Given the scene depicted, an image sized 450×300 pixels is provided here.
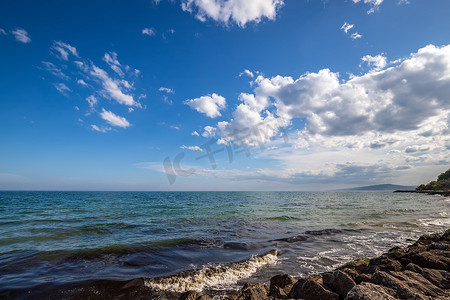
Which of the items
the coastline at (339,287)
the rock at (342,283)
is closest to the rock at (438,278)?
the coastline at (339,287)

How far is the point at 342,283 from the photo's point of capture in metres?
4.89

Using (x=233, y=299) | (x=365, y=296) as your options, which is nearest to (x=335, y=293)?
(x=365, y=296)

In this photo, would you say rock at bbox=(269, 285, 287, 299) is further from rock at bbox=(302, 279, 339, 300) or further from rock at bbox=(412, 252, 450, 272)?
rock at bbox=(412, 252, 450, 272)

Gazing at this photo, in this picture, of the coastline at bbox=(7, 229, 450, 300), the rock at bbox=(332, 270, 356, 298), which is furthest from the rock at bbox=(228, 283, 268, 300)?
the rock at bbox=(332, 270, 356, 298)

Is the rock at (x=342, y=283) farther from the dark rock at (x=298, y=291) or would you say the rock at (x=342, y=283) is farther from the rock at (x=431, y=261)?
the rock at (x=431, y=261)

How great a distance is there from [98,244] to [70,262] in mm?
2645

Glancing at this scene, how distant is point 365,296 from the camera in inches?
140

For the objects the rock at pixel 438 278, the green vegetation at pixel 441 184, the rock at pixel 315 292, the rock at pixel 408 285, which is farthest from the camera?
the green vegetation at pixel 441 184

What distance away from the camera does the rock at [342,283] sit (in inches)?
186

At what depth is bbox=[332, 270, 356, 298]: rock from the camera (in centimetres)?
471

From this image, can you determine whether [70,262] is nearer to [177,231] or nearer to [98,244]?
[98,244]

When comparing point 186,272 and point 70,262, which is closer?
point 186,272

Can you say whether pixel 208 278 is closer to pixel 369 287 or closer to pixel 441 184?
pixel 369 287

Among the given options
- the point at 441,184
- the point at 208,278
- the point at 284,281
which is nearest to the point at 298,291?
the point at 284,281
